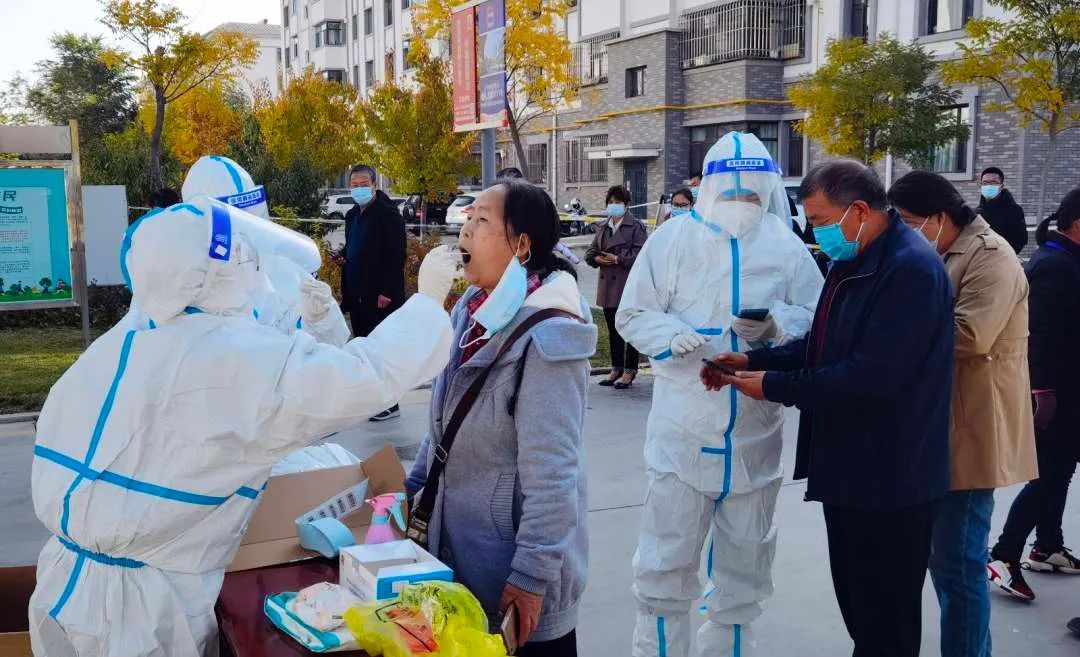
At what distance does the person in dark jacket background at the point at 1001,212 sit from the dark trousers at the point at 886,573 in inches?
347

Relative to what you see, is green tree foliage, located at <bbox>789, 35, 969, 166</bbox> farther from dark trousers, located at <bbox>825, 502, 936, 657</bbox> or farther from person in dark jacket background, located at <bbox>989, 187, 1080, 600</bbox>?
dark trousers, located at <bbox>825, 502, 936, 657</bbox>

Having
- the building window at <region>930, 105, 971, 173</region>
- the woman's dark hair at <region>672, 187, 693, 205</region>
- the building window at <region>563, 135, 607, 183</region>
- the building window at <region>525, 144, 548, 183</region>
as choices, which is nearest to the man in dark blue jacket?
the woman's dark hair at <region>672, 187, 693, 205</region>

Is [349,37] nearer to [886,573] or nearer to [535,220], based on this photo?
[535,220]

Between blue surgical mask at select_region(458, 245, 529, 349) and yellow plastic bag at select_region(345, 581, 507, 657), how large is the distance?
662 mm

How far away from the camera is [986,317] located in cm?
314

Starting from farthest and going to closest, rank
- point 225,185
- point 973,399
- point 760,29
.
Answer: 1. point 760,29
2. point 225,185
3. point 973,399

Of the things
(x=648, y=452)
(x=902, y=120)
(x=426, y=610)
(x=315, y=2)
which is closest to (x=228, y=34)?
(x=902, y=120)

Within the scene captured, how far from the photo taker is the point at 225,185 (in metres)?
4.34

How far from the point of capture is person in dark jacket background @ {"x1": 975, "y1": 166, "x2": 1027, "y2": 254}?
417 inches

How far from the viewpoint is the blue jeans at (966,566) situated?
314cm

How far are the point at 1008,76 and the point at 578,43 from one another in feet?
61.6

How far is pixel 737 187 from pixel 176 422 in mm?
2197

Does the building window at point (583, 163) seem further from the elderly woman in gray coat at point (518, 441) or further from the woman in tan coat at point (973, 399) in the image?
the elderly woman in gray coat at point (518, 441)

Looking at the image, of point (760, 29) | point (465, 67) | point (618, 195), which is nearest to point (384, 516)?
point (465, 67)
